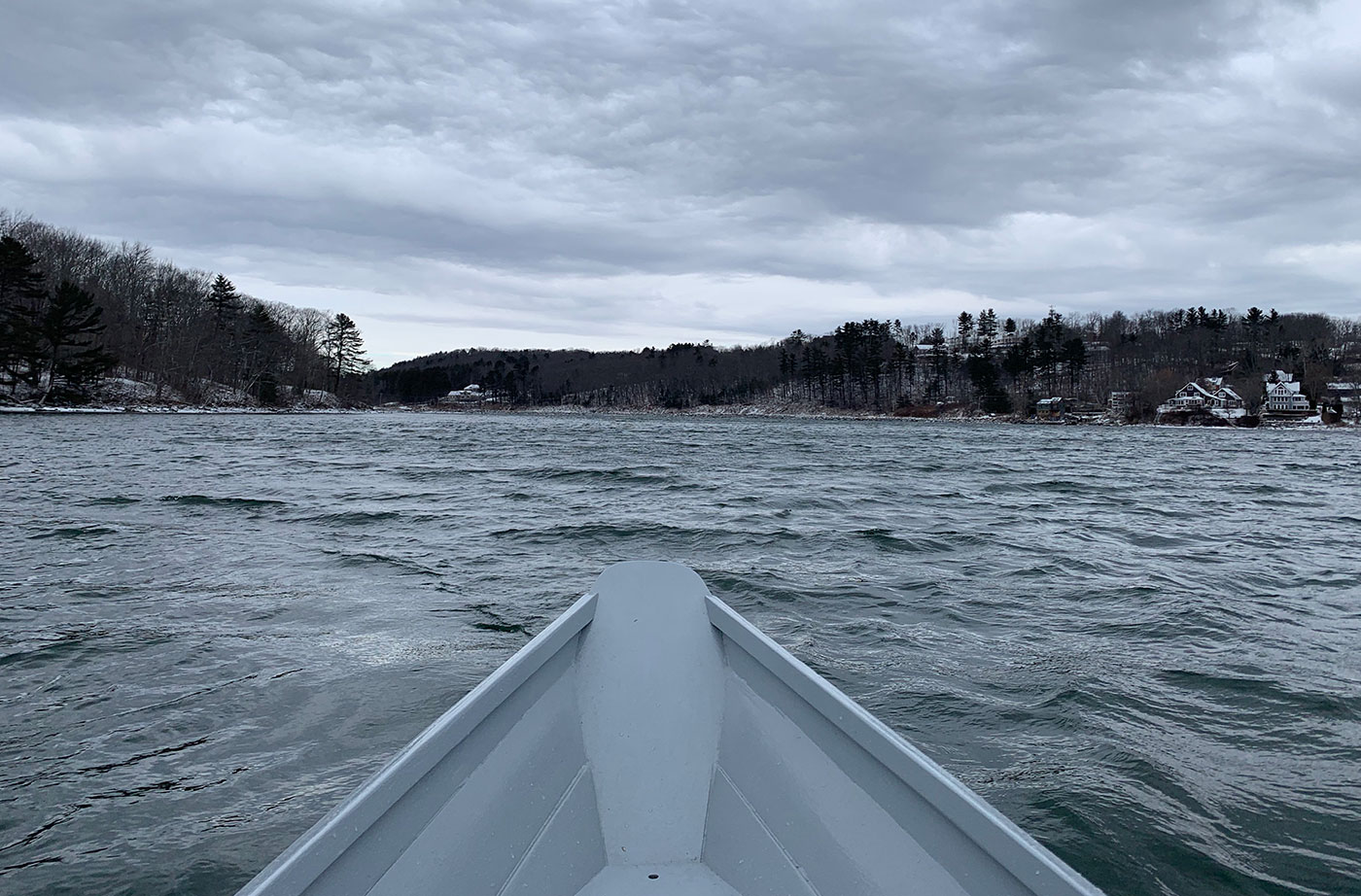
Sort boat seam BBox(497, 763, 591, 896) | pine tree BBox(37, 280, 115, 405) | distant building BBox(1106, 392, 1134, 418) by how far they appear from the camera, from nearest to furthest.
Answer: boat seam BBox(497, 763, 591, 896) < pine tree BBox(37, 280, 115, 405) < distant building BBox(1106, 392, 1134, 418)

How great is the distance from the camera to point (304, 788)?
365 cm

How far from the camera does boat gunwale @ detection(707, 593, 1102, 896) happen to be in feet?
5.38

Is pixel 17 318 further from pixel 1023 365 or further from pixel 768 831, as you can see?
pixel 1023 365

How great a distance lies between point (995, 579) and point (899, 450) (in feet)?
88.0

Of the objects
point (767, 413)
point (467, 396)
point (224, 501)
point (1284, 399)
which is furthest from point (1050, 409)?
point (467, 396)

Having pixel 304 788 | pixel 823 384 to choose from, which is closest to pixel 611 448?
pixel 304 788

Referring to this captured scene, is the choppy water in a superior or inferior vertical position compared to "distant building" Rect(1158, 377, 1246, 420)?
inferior

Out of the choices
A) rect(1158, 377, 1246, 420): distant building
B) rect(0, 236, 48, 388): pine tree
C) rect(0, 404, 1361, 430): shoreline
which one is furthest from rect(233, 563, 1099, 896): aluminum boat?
rect(1158, 377, 1246, 420): distant building

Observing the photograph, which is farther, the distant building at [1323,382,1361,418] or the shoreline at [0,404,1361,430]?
the distant building at [1323,382,1361,418]

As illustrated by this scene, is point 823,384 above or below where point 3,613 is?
above

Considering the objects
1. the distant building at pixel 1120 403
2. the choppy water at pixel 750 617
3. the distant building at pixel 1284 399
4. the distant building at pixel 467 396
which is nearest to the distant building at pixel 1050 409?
the distant building at pixel 1120 403

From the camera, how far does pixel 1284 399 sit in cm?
7956

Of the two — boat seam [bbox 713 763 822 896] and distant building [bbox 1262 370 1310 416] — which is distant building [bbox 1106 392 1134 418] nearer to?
distant building [bbox 1262 370 1310 416]

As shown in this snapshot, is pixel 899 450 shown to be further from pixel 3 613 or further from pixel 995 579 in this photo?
pixel 3 613
